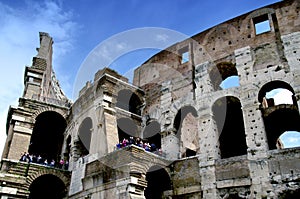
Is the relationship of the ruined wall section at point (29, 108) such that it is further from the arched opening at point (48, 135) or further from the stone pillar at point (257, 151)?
the stone pillar at point (257, 151)

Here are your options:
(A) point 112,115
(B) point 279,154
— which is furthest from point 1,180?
(B) point 279,154

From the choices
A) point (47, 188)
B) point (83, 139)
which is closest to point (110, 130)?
point (83, 139)

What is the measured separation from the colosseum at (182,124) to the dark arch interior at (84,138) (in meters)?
0.05

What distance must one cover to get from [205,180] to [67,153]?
8.21 meters

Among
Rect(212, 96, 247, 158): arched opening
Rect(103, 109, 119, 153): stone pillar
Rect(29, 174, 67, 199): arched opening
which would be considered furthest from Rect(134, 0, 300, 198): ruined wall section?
Rect(29, 174, 67, 199): arched opening

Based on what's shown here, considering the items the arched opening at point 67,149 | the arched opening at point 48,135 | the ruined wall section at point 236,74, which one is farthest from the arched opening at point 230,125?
the arched opening at point 48,135

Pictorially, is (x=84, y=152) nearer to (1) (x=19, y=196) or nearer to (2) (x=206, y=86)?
(1) (x=19, y=196)

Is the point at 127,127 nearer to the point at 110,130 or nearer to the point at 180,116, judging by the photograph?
the point at 110,130

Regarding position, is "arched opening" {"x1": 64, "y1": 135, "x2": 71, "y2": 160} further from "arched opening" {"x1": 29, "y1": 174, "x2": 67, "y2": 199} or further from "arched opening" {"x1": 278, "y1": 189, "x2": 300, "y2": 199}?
"arched opening" {"x1": 278, "y1": 189, "x2": 300, "y2": 199}

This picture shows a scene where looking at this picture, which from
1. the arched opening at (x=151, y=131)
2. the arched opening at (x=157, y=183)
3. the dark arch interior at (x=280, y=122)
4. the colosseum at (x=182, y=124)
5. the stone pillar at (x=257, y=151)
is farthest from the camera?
the arched opening at (x=151, y=131)

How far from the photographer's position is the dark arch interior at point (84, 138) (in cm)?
1573

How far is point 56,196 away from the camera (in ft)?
51.1

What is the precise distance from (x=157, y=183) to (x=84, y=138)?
4.47 meters

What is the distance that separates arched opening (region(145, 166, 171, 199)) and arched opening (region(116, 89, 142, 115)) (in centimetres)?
400
